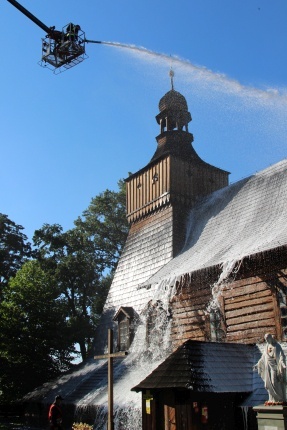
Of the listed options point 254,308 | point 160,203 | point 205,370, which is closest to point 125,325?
point 160,203

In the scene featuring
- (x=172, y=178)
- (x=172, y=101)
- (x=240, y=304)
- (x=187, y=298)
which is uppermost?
(x=172, y=101)

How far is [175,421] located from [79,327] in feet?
62.9

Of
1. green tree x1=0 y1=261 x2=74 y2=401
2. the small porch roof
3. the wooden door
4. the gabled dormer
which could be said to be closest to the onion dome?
the gabled dormer

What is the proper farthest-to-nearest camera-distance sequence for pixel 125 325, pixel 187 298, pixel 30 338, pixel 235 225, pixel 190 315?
1. pixel 30 338
2. pixel 125 325
3. pixel 235 225
4. pixel 187 298
5. pixel 190 315

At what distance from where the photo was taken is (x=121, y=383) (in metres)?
17.2

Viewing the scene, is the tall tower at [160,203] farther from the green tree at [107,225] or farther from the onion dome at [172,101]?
the green tree at [107,225]

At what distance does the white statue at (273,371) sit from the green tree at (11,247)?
28.0 metres

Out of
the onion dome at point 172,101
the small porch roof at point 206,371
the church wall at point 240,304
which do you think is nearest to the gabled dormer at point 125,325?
the church wall at point 240,304

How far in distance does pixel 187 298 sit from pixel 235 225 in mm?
3385

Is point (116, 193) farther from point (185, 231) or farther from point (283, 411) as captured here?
point (283, 411)

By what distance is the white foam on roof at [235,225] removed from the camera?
51.2 ft

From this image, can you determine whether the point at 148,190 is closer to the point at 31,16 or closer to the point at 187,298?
the point at 187,298

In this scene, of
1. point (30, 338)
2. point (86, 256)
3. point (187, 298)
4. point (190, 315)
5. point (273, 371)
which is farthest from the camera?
point (86, 256)

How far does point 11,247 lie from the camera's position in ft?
125
